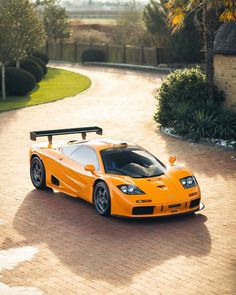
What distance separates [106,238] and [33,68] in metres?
30.0

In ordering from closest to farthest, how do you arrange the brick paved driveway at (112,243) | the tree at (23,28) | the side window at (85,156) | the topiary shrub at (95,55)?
the brick paved driveway at (112,243)
the side window at (85,156)
the tree at (23,28)
the topiary shrub at (95,55)

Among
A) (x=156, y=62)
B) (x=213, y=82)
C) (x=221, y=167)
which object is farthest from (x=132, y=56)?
(x=221, y=167)

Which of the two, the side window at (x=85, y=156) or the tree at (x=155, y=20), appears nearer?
the side window at (x=85, y=156)

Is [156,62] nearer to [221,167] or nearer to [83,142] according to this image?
[221,167]

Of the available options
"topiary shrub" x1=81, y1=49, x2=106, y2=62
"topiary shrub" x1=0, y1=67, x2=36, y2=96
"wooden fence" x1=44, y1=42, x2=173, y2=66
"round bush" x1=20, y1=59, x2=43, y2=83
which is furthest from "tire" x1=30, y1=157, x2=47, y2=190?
"topiary shrub" x1=81, y1=49, x2=106, y2=62

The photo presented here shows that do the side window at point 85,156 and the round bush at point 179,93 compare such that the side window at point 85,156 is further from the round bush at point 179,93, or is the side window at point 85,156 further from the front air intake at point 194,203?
the round bush at point 179,93

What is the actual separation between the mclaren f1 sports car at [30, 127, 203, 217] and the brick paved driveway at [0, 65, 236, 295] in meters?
0.36

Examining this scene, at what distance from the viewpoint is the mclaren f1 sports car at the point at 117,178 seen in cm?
1507

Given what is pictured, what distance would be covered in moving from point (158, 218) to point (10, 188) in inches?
195

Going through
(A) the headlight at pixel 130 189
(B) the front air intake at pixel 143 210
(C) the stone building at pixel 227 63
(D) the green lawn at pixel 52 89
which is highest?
(C) the stone building at pixel 227 63

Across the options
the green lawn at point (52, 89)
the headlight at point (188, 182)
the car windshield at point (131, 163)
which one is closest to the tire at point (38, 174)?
the car windshield at point (131, 163)

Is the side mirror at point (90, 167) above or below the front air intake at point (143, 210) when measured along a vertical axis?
above

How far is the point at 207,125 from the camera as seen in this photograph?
25.0 m

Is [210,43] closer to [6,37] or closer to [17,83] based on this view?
[6,37]
